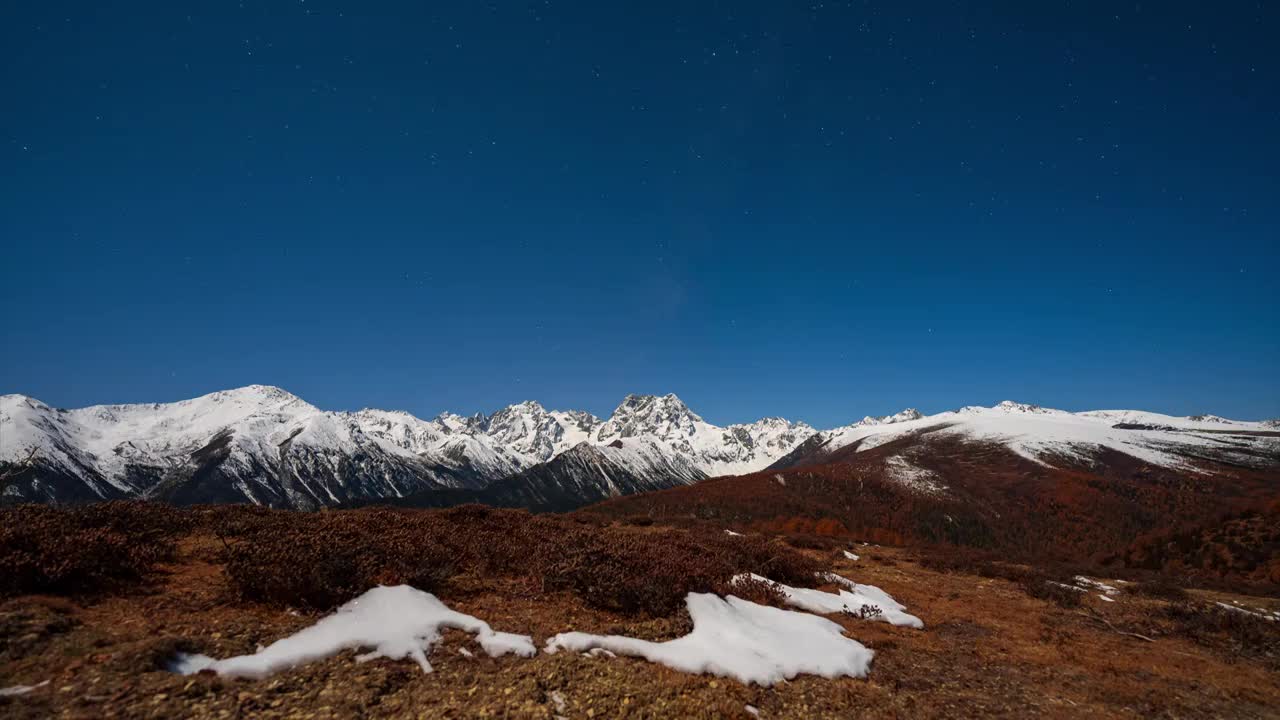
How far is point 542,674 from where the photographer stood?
6965mm

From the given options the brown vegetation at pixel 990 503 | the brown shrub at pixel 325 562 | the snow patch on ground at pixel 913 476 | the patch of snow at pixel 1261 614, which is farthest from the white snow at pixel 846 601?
the snow patch on ground at pixel 913 476

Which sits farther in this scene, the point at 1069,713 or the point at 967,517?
the point at 967,517

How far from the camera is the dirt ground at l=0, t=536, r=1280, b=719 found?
5.44 m

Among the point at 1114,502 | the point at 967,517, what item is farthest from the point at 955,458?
the point at 967,517

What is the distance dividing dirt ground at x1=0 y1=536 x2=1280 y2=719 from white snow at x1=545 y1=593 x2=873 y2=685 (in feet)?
0.94

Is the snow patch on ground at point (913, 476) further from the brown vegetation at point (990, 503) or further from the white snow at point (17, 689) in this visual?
the white snow at point (17, 689)

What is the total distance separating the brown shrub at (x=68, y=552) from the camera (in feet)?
23.8

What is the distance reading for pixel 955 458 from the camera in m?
100

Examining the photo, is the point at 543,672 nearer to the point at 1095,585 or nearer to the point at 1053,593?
the point at 1053,593

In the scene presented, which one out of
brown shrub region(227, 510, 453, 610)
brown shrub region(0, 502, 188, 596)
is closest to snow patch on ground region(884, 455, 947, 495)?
brown shrub region(227, 510, 453, 610)

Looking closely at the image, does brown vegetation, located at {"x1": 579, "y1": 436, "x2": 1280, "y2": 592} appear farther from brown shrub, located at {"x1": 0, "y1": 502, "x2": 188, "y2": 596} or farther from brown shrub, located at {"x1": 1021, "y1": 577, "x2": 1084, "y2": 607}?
brown shrub, located at {"x1": 0, "y1": 502, "x2": 188, "y2": 596}

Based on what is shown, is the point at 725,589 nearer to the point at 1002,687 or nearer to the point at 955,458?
the point at 1002,687

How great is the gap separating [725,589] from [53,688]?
420 inches

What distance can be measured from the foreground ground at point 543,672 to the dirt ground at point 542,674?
3 cm
